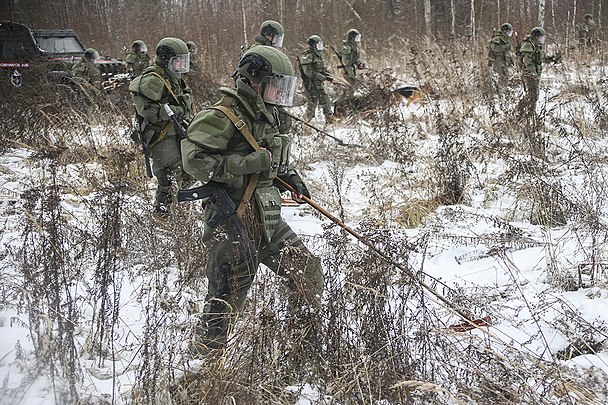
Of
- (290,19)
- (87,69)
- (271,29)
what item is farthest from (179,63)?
(290,19)

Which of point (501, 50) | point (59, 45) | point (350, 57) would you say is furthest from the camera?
point (59, 45)

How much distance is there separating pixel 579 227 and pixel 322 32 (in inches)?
558

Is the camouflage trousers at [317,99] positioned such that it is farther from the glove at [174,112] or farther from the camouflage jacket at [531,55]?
the glove at [174,112]

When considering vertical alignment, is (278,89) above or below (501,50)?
below

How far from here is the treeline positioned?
51.0 feet

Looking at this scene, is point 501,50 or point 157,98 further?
point 501,50

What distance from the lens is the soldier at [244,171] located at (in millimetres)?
2703

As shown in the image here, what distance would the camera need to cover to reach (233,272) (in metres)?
2.75

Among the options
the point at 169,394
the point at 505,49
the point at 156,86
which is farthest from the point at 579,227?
the point at 505,49

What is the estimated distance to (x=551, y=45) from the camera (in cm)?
1577

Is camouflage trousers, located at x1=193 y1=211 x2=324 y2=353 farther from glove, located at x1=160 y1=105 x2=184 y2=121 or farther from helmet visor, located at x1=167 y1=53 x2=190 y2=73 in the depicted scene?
helmet visor, located at x1=167 y1=53 x2=190 y2=73

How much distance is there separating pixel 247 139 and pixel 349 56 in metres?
7.97

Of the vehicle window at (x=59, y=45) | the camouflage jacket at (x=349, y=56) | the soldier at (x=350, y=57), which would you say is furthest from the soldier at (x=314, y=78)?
the vehicle window at (x=59, y=45)

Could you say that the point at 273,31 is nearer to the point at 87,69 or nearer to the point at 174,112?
the point at 174,112
